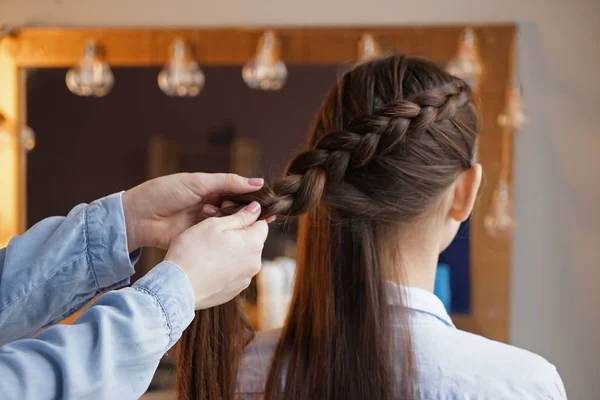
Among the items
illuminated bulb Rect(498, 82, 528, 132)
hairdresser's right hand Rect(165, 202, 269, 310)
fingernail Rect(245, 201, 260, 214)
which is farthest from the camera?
illuminated bulb Rect(498, 82, 528, 132)

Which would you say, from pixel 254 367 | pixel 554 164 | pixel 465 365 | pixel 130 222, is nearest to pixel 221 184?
pixel 130 222

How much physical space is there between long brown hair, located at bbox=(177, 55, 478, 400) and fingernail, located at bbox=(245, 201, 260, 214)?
0.09 feet

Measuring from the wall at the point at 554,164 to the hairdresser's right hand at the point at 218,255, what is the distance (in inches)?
47.3

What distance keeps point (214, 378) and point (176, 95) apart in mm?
1097

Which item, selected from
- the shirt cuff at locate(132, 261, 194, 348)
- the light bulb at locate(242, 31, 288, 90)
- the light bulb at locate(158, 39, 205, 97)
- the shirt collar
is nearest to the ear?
the shirt collar

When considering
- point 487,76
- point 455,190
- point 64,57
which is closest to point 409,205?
point 455,190

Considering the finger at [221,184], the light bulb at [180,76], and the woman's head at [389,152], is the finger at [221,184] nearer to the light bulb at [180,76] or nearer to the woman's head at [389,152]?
the woman's head at [389,152]

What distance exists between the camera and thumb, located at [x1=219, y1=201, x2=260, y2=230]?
2.27 feet

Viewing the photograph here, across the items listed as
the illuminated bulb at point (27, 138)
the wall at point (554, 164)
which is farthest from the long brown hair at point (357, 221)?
the illuminated bulb at point (27, 138)

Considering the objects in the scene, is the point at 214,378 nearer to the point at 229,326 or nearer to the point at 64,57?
the point at 229,326

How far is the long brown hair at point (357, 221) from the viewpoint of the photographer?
0.80m

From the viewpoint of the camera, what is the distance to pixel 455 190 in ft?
2.93

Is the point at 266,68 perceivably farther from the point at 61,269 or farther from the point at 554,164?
the point at 61,269

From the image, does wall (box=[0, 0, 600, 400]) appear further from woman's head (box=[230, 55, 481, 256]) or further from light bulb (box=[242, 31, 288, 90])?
woman's head (box=[230, 55, 481, 256])
